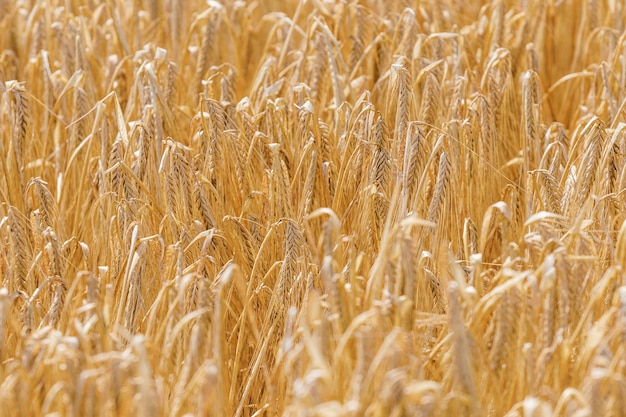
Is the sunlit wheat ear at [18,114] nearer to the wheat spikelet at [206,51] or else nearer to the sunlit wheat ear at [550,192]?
the wheat spikelet at [206,51]

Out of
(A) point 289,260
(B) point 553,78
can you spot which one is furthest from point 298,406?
(B) point 553,78

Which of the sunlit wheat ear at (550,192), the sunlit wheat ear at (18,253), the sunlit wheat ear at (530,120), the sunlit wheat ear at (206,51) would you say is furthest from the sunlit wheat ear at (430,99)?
the sunlit wheat ear at (18,253)

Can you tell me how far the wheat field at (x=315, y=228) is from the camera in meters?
1.14

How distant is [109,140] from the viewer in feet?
6.54

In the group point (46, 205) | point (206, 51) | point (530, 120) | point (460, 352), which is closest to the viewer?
point (460, 352)

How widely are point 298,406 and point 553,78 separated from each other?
1.69 metres

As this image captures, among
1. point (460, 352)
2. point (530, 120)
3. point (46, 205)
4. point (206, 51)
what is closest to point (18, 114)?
point (46, 205)

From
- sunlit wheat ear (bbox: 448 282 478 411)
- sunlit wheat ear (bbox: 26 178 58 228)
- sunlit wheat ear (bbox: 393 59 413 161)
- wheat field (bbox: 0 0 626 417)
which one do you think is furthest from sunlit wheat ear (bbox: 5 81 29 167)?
sunlit wheat ear (bbox: 448 282 478 411)

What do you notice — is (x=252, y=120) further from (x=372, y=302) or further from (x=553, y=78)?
(x=553, y=78)

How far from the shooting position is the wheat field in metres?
1.14

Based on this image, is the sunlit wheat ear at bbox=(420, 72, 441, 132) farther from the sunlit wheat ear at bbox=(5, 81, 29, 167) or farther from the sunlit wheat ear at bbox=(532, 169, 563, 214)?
the sunlit wheat ear at bbox=(5, 81, 29, 167)

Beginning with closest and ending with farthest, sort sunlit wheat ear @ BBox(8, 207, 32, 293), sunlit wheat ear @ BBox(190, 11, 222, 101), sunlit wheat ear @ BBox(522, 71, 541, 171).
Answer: sunlit wheat ear @ BBox(8, 207, 32, 293) → sunlit wheat ear @ BBox(522, 71, 541, 171) → sunlit wheat ear @ BBox(190, 11, 222, 101)

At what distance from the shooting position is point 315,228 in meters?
1.67

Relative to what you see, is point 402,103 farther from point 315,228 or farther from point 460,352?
point 460,352
